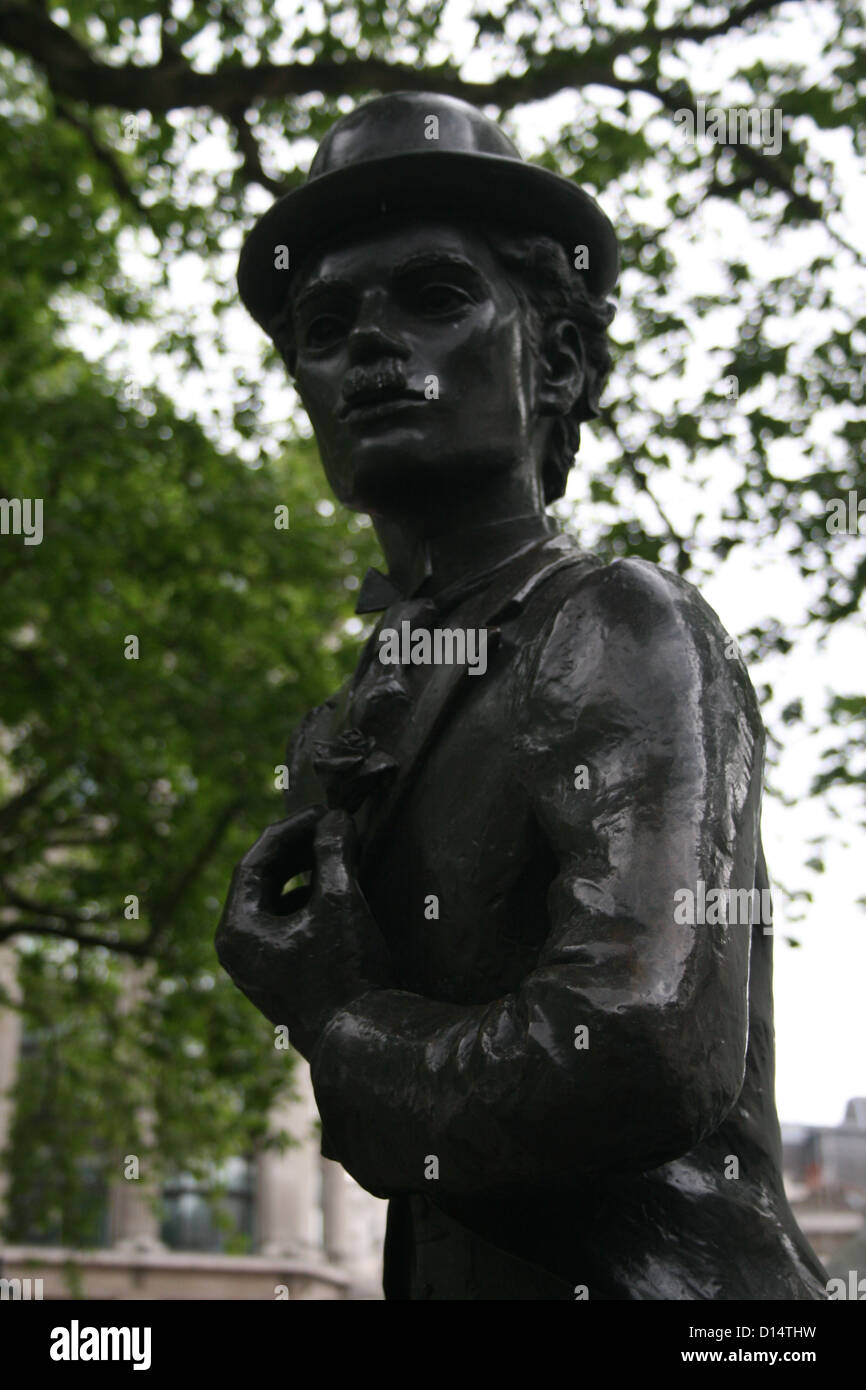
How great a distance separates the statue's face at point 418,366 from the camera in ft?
9.27

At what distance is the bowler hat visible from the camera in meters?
2.89

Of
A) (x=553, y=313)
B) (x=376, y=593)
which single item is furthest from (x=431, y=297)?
(x=376, y=593)

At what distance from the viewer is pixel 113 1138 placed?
49.5 ft

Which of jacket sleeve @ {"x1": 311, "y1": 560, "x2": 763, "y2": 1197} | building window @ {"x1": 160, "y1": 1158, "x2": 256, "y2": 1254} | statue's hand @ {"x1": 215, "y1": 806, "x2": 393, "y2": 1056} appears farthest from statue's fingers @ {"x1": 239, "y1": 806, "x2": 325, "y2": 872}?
building window @ {"x1": 160, "y1": 1158, "x2": 256, "y2": 1254}

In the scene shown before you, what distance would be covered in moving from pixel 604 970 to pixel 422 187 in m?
1.52

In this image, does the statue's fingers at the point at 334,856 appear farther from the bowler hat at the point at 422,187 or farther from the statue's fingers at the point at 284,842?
the bowler hat at the point at 422,187

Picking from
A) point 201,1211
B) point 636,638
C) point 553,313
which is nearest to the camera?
point 636,638

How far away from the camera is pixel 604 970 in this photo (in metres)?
2.08

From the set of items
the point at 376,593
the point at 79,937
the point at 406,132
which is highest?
the point at 406,132

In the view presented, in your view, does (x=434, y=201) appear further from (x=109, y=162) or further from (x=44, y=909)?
(x=44, y=909)

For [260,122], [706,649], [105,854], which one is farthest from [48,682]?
[706,649]

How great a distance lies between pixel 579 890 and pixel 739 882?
0.25m

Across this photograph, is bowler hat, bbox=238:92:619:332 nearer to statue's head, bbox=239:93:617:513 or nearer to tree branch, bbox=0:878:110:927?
statue's head, bbox=239:93:617:513
